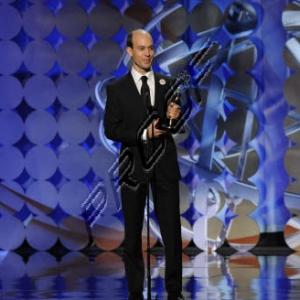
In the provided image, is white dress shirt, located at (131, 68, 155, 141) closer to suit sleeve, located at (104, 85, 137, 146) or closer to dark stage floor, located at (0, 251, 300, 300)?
suit sleeve, located at (104, 85, 137, 146)

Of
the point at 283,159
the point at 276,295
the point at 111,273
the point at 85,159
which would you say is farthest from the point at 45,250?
the point at 276,295

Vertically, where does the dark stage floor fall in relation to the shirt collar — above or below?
below

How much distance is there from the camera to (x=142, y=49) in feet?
10.7

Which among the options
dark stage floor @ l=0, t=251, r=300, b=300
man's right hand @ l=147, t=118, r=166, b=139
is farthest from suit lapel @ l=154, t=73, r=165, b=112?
dark stage floor @ l=0, t=251, r=300, b=300

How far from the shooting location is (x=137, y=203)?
3.37m

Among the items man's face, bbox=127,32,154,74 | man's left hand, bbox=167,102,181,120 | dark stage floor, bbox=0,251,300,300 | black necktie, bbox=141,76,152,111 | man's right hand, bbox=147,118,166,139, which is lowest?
dark stage floor, bbox=0,251,300,300

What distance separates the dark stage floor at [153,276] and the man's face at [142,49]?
138 centimetres

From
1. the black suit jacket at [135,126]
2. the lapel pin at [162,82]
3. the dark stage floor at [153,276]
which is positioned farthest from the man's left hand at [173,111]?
the dark stage floor at [153,276]

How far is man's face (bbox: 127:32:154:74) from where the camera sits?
324cm

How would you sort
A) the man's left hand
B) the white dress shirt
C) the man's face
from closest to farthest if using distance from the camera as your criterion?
the man's left hand, the man's face, the white dress shirt

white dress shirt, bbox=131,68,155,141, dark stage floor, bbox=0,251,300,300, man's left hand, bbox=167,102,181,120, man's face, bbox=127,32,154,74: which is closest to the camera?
man's left hand, bbox=167,102,181,120

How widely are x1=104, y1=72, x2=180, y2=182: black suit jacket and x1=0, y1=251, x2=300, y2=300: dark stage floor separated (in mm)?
994

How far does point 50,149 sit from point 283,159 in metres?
1.99

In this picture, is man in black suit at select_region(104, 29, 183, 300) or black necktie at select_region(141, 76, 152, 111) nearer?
black necktie at select_region(141, 76, 152, 111)
